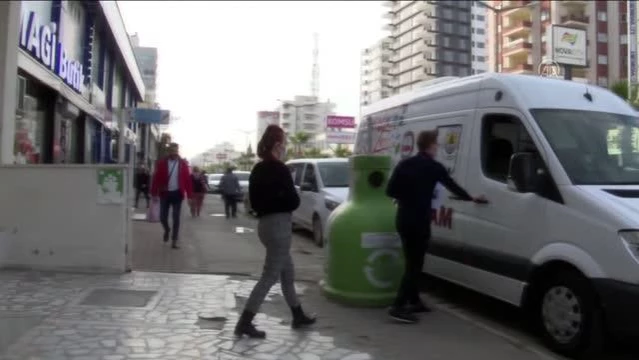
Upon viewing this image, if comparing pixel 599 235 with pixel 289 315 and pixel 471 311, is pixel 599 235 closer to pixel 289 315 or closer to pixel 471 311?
pixel 471 311

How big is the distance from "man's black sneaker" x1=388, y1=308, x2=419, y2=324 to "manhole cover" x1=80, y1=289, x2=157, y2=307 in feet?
8.13

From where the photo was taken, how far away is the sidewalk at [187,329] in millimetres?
5406

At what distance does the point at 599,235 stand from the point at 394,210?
252 centimetres

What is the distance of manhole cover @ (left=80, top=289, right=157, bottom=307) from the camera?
690cm

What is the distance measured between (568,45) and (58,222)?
30.8 meters

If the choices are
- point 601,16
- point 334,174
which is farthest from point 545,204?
point 601,16

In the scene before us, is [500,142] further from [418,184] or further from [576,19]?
[576,19]

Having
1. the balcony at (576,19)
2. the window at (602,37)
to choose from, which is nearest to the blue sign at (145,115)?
the balcony at (576,19)

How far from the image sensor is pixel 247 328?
5.86 meters

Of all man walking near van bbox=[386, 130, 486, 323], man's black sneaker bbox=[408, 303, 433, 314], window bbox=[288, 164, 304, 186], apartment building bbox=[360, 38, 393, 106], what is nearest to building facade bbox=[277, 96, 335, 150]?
apartment building bbox=[360, 38, 393, 106]

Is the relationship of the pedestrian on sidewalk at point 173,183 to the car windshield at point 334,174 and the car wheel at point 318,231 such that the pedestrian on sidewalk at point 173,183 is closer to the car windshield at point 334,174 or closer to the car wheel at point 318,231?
the car wheel at point 318,231

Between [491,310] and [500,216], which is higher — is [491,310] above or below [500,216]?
below

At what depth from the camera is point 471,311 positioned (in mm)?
7508

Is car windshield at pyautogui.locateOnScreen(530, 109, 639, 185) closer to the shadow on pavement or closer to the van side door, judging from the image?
the van side door
